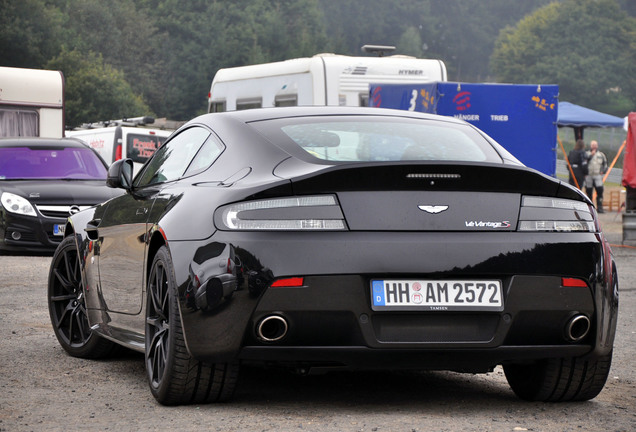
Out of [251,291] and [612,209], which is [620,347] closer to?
[251,291]

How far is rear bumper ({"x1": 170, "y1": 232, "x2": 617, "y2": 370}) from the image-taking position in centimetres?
479

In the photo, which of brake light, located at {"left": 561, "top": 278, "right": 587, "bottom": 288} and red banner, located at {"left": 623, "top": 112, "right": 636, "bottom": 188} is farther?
red banner, located at {"left": 623, "top": 112, "right": 636, "bottom": 188}

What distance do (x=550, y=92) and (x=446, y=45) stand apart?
142 metres

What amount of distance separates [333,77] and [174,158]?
16.4 metres

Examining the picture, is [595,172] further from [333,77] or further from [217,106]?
[333,77]

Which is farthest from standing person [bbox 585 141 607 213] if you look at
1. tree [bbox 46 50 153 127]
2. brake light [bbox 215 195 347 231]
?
tree [bbox 46 50 153 127]

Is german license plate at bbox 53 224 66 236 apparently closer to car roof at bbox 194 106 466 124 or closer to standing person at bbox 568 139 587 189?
car roof at bbox 194 106 466 124

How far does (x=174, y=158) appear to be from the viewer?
20.3 ft

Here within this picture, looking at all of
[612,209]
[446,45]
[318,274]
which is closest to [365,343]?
[318,274]

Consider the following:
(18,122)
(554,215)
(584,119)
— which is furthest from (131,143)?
(554,215)

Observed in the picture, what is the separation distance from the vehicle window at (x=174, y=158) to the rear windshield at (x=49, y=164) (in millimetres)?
9225

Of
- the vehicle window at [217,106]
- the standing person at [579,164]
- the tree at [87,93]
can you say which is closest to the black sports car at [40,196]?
the vehicle window at [217,106]

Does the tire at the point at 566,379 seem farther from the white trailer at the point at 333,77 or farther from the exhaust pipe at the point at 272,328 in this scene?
the white trailer at the point at 333,77

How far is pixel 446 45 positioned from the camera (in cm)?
16038
